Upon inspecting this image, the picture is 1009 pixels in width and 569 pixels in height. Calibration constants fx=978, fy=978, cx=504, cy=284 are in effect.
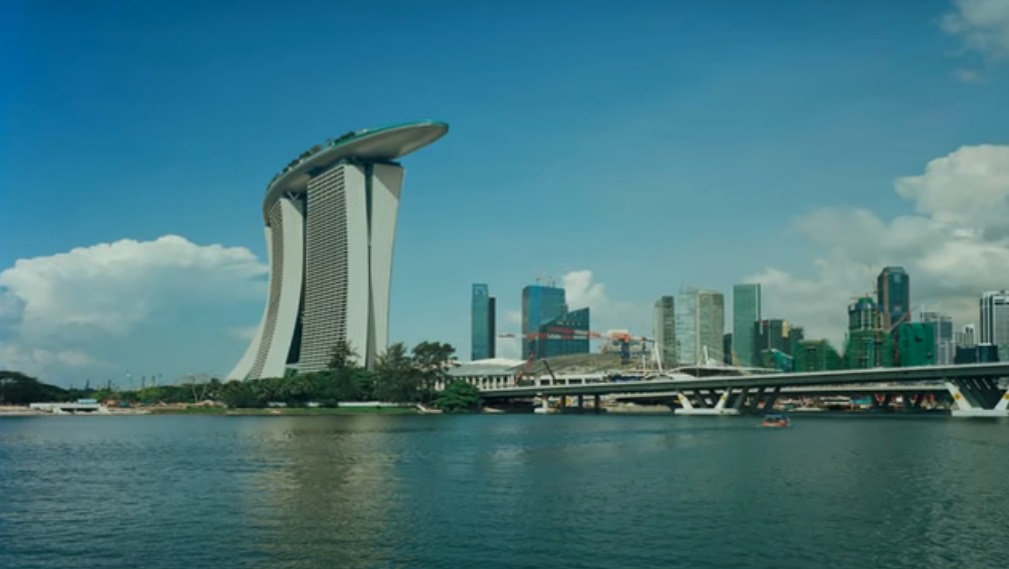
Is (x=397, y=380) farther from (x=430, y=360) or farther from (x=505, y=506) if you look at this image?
(x=505, y=506)

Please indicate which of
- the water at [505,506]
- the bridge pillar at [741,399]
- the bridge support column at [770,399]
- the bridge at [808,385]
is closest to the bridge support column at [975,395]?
the bridge at [808,385]

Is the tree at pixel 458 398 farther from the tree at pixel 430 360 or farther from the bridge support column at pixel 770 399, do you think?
the bridge support column at pixel 770 399

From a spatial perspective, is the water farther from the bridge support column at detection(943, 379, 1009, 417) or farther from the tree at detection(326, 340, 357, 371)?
the tree at detection(326, 340, 357, 371)

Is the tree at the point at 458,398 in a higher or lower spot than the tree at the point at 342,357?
lower

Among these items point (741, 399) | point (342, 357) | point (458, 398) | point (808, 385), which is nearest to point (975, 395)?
point (808, 385)

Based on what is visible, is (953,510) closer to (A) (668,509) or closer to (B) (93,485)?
(A) (668,509)

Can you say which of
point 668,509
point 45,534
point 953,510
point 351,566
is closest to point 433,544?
point 351,566

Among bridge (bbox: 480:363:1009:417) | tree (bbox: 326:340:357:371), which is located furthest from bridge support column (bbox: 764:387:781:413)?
tree (bbox: 326:340:357:371)
